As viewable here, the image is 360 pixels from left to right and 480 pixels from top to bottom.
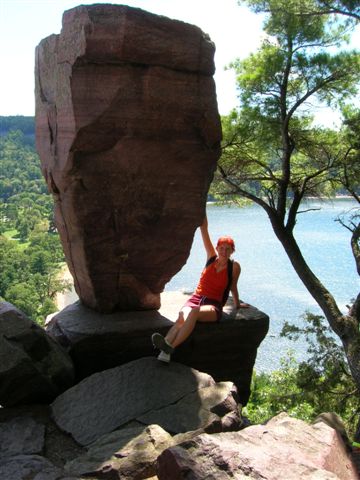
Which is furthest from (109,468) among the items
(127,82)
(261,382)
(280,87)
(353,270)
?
(353,270)

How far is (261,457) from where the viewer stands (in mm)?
2287

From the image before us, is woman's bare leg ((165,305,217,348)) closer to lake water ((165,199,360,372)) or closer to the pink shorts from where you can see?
the pink shorts

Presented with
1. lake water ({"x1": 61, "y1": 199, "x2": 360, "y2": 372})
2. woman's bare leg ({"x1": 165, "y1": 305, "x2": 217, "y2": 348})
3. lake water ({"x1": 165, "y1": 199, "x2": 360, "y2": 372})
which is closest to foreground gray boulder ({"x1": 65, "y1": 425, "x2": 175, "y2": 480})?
woman's bare leg ({"x1": 165, "y1": 305, "x2": 217, "y2": 348})

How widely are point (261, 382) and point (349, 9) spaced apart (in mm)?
10368

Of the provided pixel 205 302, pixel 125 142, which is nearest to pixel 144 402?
pixel 205 302

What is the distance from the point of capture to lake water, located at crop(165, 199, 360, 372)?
21016mm

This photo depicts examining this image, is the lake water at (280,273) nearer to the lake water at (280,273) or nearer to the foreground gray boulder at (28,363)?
the lake water at (280,273)

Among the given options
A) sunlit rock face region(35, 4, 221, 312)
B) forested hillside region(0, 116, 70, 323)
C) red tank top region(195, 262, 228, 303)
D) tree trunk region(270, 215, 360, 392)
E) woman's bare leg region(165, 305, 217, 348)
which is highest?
sunlit rock face region(35, 4, 221, 312)

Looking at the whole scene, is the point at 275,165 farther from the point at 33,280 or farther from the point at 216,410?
the point at 33,280

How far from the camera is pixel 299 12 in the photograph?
302 inches

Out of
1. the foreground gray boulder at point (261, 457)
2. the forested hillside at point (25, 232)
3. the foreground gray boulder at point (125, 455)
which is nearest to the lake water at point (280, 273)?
the forested hillside at point (25, 232)

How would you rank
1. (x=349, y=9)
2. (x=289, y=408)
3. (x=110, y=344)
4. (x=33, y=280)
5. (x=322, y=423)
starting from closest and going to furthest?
(x=322, y=423)
(x=110, y=344)
(x=349, y=9)
(x=289, y=408)
(x=33, y=280)

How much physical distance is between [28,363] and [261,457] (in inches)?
72.8

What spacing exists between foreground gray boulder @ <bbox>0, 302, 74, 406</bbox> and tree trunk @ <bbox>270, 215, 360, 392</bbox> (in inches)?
171
